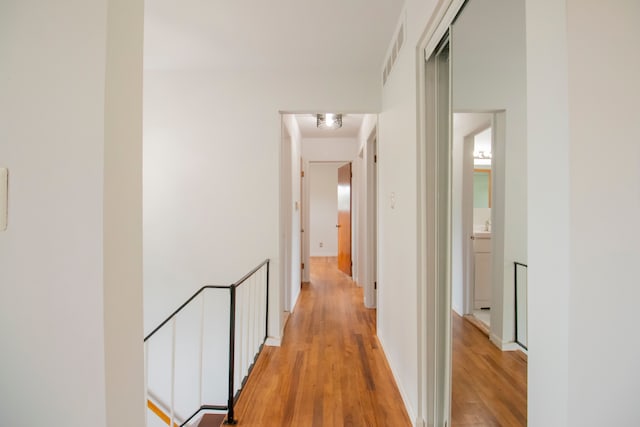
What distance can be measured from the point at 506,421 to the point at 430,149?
3.86 feet

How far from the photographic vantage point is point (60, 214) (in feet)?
2.00

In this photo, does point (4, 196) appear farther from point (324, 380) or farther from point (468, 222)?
point (324, 380)

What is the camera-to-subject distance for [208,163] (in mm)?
2662

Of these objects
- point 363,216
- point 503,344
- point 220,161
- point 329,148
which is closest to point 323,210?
point 329,148

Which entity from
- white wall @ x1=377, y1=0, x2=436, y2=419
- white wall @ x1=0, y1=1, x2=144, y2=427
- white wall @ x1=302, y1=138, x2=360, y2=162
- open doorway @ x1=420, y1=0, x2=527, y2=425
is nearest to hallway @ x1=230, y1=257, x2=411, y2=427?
white wall @ x1=377, y1=0, x2=436, y2=419

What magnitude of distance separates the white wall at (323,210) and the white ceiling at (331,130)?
8.78 ft

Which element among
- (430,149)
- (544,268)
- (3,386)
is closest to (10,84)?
(3,386)

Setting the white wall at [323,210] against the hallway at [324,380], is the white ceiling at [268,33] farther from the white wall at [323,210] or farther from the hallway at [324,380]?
the white wall at [323,210]

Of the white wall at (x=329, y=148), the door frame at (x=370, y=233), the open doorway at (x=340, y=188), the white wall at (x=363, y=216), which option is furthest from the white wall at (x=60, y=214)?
the white wall at (x=329, y=148)

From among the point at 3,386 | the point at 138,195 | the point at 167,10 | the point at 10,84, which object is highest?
the point at 167,10

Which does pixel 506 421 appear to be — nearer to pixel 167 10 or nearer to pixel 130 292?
pixel 130 292

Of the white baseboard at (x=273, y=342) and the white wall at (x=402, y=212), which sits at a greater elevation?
the white wall at (x=402, y=212)

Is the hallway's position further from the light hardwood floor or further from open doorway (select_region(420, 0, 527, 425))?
the light hardwood floor

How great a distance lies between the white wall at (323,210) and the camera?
7.54 m
